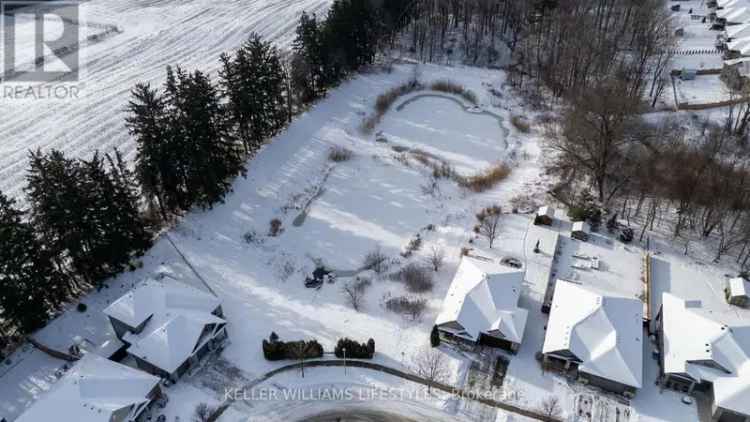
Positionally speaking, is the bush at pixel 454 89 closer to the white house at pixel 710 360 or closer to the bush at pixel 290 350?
the white house at pixel 710 360

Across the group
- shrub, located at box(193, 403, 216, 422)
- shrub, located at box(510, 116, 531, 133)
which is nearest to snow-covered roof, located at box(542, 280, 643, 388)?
shrub, located at box(193, 403, 216, 422)

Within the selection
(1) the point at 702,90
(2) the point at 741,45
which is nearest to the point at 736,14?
(2) the point at 741,45

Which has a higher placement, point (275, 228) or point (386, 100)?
point (386, 100)

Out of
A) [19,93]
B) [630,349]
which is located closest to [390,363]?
[630,349]

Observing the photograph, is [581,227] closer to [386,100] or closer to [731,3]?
[386,100]

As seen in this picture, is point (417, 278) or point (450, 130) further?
point (450, 130)

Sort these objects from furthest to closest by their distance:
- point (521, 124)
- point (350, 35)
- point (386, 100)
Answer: point (350, 35) < point (386, 100) < point (521, 124)
